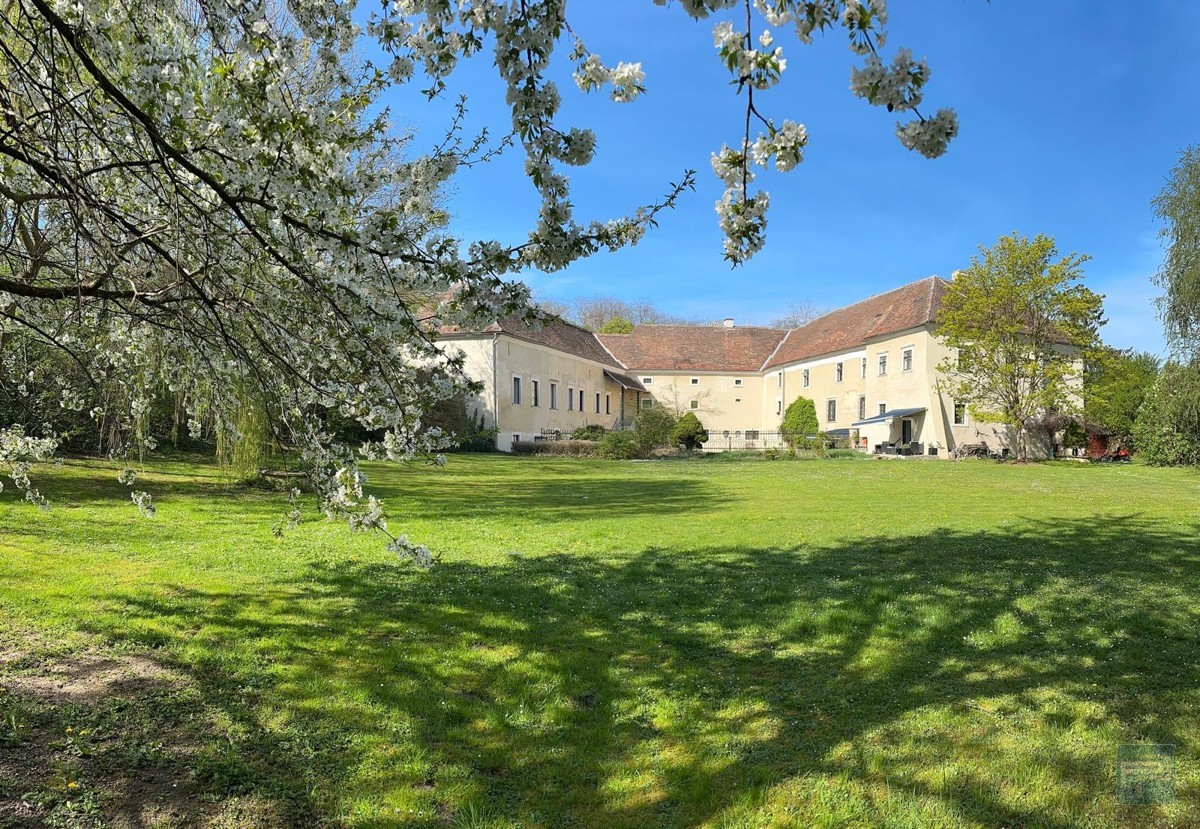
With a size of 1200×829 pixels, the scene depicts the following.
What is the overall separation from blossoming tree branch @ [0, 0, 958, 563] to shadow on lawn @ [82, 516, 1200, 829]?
94 centimetres

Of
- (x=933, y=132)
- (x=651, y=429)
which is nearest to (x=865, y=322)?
(x=651, y=429)

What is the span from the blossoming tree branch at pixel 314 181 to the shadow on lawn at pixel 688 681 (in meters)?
0.94

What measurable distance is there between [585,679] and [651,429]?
2724cm

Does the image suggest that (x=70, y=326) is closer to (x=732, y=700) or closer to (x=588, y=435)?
(x=732, y=700)

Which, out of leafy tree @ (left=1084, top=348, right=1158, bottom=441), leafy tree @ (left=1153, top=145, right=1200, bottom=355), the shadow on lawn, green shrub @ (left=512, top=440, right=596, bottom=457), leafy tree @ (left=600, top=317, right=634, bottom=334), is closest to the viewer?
the shadow on lawn

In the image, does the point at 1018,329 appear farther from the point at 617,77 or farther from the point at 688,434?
the point at 617,77

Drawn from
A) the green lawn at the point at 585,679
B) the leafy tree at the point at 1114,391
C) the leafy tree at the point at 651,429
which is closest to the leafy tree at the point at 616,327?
the leafy tree at the point at 651,429

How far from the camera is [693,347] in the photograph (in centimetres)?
4784

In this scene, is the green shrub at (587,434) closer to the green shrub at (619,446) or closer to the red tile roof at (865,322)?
the green shrub at (619,446)

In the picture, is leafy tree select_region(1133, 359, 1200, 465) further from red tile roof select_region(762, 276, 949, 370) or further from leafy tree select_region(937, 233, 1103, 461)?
red tile roof select_region(762, 276, 949, 370)

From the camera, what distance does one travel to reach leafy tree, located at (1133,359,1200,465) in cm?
2053

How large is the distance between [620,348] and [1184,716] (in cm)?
4497

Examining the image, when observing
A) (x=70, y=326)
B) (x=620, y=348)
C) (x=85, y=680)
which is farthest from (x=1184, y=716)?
(x=620, y=348)

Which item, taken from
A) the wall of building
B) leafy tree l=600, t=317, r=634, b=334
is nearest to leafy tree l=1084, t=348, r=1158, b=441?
the wall of building
